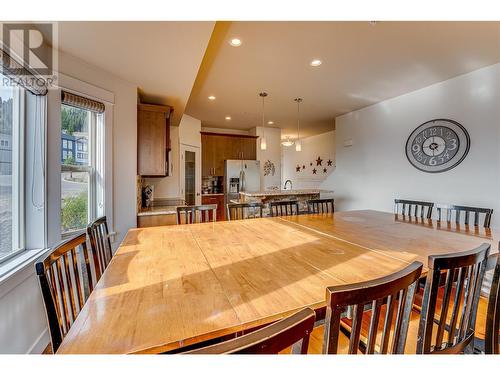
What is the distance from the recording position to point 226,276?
1119 millimetres

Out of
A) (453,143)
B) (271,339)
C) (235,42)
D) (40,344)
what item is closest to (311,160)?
(453,143)

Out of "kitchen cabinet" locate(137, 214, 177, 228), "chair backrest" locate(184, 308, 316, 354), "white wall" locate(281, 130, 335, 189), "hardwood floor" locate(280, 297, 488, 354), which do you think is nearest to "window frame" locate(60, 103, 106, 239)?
"kitchen cabinet" locate(137, 214, 177, 228)

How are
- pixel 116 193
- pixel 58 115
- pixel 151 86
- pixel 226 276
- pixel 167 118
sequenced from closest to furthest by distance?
pixel 226 276, pixel 58 115, pixel 116 193, pixel 151 86, pixel 167 118

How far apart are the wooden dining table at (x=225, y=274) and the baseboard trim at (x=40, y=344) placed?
102cm

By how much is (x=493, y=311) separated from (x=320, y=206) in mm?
2250

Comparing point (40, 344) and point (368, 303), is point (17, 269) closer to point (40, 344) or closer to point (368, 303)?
point (40, 344)

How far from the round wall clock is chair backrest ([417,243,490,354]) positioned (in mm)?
3075

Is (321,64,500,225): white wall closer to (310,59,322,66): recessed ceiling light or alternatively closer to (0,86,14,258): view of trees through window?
(310,59,322,66): recessed ceiling light

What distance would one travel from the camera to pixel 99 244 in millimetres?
1546

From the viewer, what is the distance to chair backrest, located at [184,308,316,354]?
1.49ft
